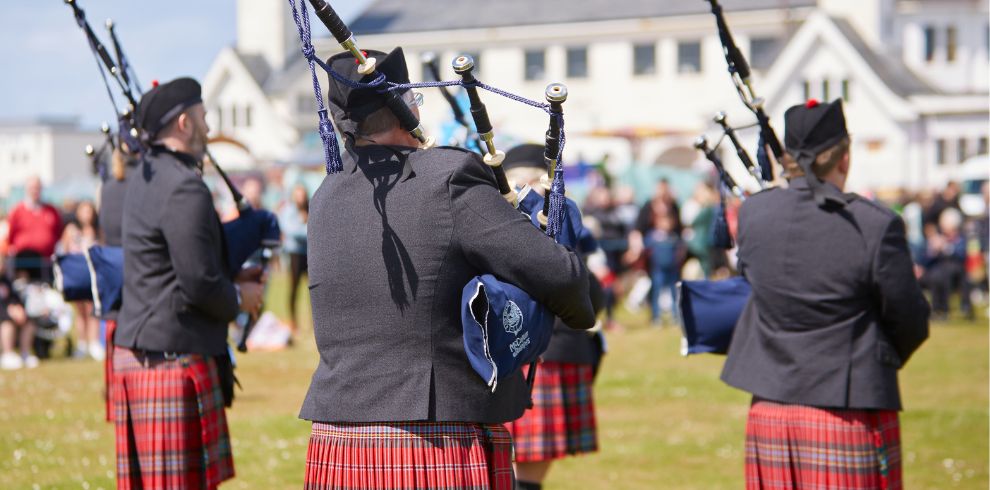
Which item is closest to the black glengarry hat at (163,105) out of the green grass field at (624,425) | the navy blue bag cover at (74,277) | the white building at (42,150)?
the navy blue bag cover at (74,277)

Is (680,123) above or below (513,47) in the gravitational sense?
below

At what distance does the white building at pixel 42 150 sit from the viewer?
65.9 metres

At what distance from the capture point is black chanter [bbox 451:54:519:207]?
2.90 metres

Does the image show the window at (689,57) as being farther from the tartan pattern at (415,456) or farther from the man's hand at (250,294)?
the tartan pattern at (415,456)

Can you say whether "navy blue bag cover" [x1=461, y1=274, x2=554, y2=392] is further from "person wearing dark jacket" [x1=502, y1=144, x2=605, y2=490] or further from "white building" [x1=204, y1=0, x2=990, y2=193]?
"white building" [x1=204, y1=0, x2=990, y2=193]

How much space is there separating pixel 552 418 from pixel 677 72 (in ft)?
145

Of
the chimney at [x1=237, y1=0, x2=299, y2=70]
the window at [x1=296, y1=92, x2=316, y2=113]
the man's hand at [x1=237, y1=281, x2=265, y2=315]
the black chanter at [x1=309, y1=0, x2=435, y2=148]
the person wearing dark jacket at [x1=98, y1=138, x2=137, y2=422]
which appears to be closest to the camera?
the black chanter at [x1=309, y1=0, x2=435, y2=148]

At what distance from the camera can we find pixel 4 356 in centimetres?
1190

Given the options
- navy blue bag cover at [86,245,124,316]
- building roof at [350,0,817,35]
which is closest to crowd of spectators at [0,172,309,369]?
navy blue bag cover at [86,245,124,316]

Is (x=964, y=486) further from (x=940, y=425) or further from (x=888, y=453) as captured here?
(x=888, y=453)

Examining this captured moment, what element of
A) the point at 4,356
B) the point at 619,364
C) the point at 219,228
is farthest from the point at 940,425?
the point at 4,356

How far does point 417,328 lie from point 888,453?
189 centimetres

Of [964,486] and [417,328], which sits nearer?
[417,328]

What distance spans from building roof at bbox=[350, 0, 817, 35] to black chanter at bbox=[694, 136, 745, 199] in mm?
42899
